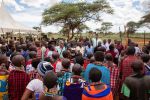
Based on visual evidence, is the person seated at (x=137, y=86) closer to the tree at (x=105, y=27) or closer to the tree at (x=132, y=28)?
the tree at (x=132, y=28)

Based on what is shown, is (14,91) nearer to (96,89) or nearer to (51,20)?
(96,89)

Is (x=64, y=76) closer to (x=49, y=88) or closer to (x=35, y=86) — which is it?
(x=35, y=86)

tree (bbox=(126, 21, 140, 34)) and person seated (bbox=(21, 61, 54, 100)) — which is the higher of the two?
tree (bbox=(126, 21, 140, 34))

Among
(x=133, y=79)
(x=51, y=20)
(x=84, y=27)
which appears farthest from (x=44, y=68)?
(x=84, y=27)

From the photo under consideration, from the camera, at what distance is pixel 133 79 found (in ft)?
18.9

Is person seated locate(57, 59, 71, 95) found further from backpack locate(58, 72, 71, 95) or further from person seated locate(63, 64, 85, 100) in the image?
person seated locate(63, 64, 85, 100)

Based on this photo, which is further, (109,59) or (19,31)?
(19,31)

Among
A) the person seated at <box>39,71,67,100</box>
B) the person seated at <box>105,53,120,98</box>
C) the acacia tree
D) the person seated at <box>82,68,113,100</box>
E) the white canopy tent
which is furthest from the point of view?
the acacia tree

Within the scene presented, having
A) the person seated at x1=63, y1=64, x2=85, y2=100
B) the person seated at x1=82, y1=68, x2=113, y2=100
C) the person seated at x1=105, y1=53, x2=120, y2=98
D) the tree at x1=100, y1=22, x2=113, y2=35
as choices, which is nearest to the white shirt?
the person seated at x1=63, y1=64, x2=85, y2=100

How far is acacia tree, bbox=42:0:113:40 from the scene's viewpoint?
37.3 meters

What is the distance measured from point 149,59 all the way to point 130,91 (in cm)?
232

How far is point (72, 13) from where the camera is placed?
3719cm

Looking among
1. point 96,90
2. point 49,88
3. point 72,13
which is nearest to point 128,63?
point 96,90

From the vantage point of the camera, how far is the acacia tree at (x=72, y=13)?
37312 mm
